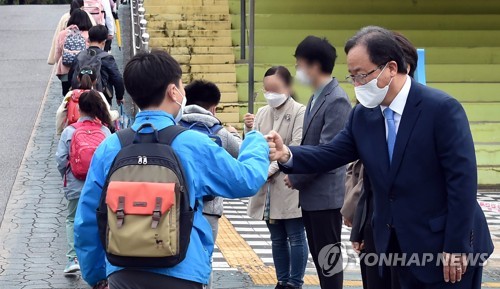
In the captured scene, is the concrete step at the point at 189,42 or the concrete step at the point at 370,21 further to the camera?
the concrete step at the point at 370,21

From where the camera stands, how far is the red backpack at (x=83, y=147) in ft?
25.3

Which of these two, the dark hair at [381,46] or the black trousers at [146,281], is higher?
the dark hair at [381,46]

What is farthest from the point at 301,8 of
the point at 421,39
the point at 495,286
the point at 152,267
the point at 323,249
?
the point at 152,267

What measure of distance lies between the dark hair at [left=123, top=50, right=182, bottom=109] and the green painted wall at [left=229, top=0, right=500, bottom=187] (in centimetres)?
1016

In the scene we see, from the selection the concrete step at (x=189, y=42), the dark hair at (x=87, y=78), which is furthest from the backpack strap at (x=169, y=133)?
the concrete step at (x=189, y=42)

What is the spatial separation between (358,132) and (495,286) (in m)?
3.75

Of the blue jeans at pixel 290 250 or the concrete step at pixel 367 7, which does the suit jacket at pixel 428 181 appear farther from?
the concrete step at pixel 367 7

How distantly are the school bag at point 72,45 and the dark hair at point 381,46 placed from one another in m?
7.58

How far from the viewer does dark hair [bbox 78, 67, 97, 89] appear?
9.38m

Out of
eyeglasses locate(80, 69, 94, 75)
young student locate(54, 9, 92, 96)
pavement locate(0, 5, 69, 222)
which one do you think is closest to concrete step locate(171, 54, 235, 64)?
pavement locate(0, 5, 69, 222)

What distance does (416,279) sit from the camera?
4746mm

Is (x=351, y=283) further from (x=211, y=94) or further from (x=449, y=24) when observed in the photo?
(x=449, y=24)

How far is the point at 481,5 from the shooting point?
18.8m

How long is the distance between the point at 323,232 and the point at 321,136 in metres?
0.66
